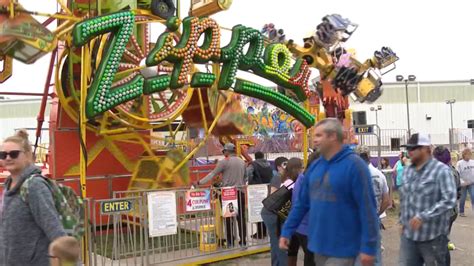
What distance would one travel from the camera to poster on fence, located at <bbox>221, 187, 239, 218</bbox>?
28.9 feet

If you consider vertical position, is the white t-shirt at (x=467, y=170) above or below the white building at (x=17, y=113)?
below

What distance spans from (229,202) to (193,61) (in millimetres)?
2402

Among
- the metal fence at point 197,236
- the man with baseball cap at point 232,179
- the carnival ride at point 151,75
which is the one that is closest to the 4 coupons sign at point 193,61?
the carnival ride at point 151,75

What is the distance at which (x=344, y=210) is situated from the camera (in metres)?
3.98

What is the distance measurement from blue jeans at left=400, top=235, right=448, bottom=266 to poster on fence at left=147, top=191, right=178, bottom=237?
3.59 meters

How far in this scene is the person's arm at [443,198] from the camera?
15.8ft

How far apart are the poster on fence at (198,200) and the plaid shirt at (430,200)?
3920 mm

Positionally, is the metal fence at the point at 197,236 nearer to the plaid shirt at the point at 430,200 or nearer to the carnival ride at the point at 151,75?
the carnival ride at the point at 151,75

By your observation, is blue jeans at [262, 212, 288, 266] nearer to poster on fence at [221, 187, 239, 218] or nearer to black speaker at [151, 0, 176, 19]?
poster on fence at [221, 187, 239, 218]

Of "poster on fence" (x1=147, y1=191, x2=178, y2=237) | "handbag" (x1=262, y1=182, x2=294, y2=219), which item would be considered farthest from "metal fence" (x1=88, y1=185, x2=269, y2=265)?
"handbag" (x1=262, y1=182, x2=294, y2=219)

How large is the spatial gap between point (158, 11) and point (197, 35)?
2.48 m

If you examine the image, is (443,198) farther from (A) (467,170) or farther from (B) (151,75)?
(A) (467,170)

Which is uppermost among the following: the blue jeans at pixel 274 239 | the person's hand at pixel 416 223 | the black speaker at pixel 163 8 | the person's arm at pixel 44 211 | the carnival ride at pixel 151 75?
the black speaker at pixel 163 8

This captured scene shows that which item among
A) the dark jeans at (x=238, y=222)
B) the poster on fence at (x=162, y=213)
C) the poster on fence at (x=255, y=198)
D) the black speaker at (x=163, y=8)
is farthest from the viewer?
the black speaker at (x=163, y=8)
